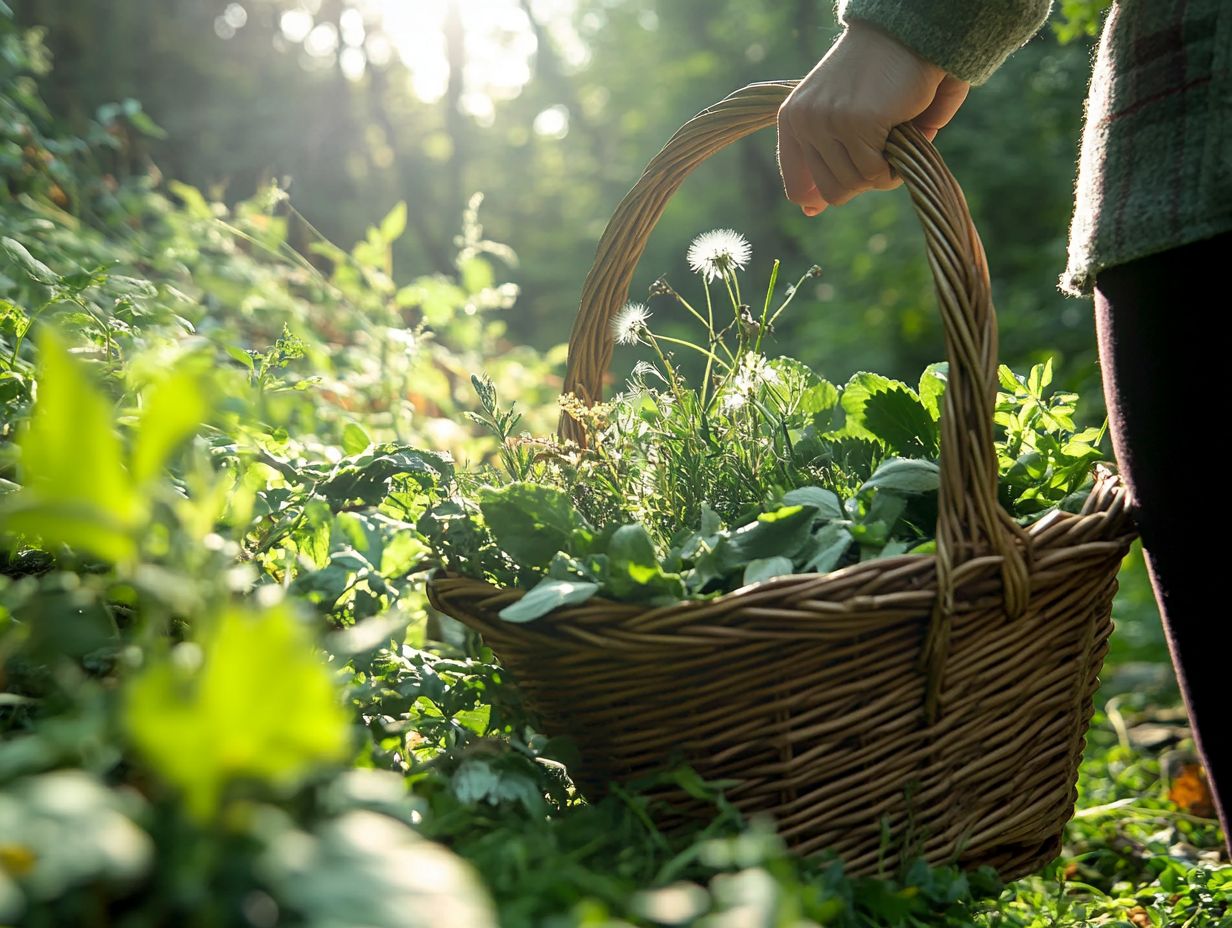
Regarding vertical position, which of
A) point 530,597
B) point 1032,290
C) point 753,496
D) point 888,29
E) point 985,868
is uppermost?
point 1032,290

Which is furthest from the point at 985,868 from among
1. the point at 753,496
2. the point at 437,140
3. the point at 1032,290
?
the point at 437,140

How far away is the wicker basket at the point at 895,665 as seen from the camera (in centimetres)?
83

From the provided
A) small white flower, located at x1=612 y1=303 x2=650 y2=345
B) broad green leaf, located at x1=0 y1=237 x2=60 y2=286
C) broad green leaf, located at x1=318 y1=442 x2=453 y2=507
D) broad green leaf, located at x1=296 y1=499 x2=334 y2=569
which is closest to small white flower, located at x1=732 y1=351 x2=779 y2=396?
small white flower, located at x1=612 y1=303 x2=650 y2=345

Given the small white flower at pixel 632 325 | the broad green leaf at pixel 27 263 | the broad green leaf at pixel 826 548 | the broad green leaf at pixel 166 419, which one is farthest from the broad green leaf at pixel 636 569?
the broad green leaf at pixel 27 263

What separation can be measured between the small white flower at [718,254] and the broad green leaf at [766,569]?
1.23ft

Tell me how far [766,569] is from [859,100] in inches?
19.0

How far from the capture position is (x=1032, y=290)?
6234 mm

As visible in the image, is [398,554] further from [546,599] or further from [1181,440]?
[1181,440]

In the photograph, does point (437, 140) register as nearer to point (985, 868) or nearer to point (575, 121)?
point (575, 121)

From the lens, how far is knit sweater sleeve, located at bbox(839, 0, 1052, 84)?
3.12ft

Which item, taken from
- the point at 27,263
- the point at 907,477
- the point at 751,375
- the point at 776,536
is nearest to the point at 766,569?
the point at 776,536

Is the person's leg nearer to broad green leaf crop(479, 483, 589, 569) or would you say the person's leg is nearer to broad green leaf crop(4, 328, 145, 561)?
broad green leaf crop(479, 483, 589, 569)

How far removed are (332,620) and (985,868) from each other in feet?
2.39

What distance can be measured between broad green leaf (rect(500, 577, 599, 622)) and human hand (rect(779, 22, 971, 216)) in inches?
Result: 20.9
